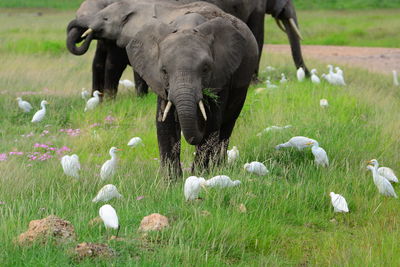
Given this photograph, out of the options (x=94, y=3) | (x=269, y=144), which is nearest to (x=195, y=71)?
(x=269, y=144)

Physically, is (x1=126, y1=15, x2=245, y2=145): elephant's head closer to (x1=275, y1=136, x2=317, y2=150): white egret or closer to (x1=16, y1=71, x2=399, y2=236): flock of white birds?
(x1=16, y1=71, x2=399, y2=236): flock of white birds

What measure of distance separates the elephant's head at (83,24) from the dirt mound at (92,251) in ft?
21.0

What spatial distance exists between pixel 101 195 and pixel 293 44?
9291 mm

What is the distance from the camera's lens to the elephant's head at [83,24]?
1080 centimetres

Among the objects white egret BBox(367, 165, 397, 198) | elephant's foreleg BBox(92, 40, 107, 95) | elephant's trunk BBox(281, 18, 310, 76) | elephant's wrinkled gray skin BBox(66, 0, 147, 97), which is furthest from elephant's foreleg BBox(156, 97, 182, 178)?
elephant's trunk BBox(281, 18, 310, 76)

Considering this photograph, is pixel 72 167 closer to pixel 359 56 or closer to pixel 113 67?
pixel 113 67

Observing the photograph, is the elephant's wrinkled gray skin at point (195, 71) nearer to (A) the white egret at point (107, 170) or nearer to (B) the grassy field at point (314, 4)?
(A) the white egret at point (107, 170)

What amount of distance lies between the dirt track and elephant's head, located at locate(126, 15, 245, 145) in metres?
10.9

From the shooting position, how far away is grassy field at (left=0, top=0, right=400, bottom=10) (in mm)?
38594

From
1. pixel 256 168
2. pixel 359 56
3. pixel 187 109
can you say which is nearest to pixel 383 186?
pixel 256 168

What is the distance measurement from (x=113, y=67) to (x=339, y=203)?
19.1ft

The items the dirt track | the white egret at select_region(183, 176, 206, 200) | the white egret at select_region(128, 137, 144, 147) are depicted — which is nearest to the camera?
the white egret at select_region(183, 176, 206, 200)

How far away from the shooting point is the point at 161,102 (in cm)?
709

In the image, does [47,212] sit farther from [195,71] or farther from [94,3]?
[94,3]
